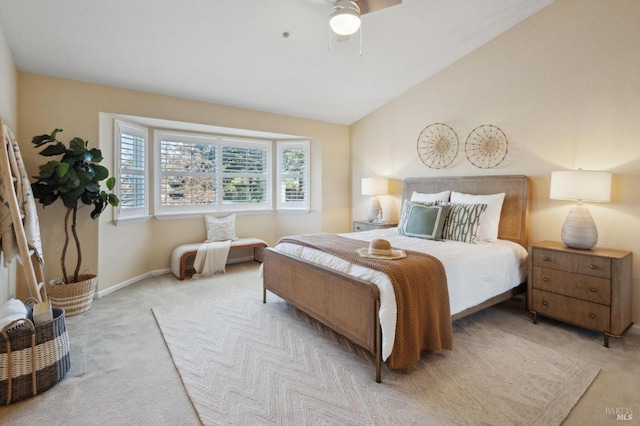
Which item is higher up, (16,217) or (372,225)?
(16,217)

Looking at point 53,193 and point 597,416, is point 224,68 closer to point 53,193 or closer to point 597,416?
point 53,193

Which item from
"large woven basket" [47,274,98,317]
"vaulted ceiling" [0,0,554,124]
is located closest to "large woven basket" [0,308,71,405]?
"large woven basket" [47,274,98,317]

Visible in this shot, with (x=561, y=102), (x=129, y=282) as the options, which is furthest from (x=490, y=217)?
(x=129, y=282)

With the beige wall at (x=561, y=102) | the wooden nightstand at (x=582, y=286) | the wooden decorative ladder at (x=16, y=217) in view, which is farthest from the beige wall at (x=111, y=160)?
the wooden nightstand at (x=582, y=286)

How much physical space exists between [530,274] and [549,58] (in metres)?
2.22

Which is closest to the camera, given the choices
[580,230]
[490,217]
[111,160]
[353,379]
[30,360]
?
[30,360]

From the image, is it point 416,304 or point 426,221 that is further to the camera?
point 426,221

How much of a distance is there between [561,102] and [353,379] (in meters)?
3.32

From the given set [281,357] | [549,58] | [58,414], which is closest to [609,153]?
[549,58]

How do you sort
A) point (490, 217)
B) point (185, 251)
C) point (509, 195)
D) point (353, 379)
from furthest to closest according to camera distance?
point (185, 251) → point (509, 195) → point (490, 217) → point (353, 379)

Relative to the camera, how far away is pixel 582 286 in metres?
2.61

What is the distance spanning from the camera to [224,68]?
3.61 metres

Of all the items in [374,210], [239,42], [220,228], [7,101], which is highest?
[239,42]

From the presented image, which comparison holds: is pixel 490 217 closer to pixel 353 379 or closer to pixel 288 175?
pixel 353 379
